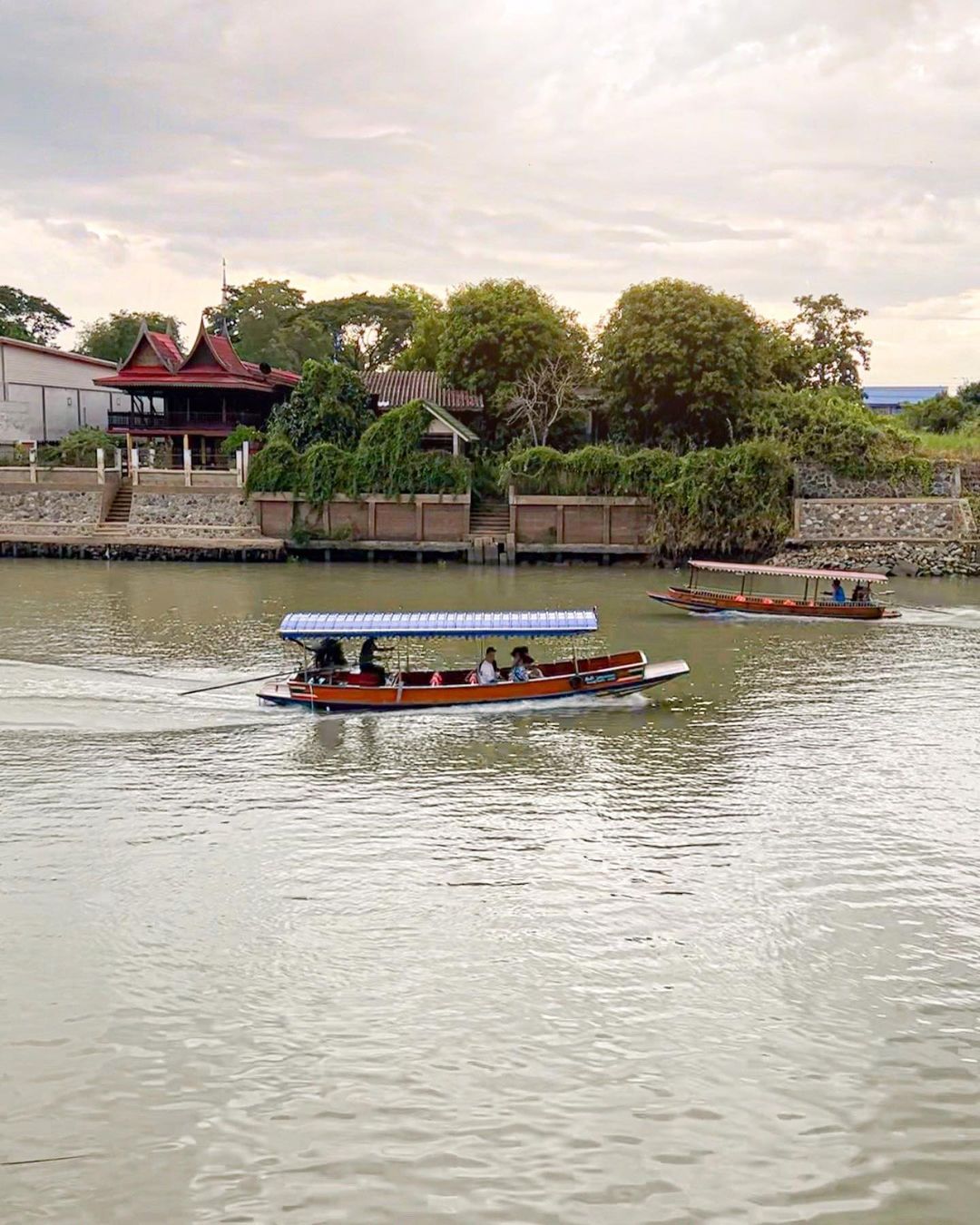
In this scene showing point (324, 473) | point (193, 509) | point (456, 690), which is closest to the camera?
point (456, 690)

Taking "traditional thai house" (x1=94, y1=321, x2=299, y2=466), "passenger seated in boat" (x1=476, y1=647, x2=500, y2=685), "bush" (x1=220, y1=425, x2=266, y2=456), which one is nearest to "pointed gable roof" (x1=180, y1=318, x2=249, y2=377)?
"traditional thai house" (x1=94, y1=321, x2=299, y2=466)

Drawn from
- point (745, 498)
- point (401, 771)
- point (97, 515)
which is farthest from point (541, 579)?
point (401, 771)

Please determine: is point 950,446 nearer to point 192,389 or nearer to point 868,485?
point 868,485

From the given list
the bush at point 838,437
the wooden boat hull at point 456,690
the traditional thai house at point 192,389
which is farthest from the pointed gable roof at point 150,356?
the wooden boat hull at point 456,690

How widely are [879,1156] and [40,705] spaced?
51.8 feet

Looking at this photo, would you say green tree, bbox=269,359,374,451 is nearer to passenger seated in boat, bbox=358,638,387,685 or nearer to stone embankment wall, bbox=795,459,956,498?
stone embankment wall, bbox=795,459,956,498

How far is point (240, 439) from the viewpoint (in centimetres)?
4759

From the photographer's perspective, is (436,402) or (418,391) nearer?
(436,402)

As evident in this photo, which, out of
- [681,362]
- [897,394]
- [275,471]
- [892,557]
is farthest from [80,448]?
[897,394]

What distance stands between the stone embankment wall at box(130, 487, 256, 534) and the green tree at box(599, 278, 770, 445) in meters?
16.0

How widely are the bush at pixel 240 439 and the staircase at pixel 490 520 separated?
399 inches

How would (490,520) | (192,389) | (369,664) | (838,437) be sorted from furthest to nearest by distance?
(192,389) < (490,520) < (838,437) < (369,664)

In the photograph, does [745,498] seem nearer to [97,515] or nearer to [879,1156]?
[97,515]

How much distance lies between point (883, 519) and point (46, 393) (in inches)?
1506
